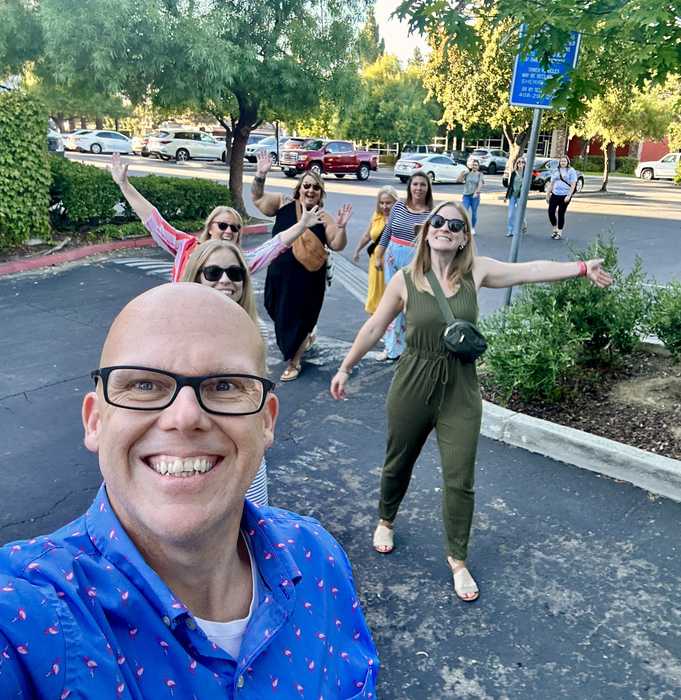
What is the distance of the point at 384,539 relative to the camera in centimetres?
385

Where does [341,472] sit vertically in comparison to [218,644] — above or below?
below

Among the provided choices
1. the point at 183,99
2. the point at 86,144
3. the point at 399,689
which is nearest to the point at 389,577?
the point at 399,689

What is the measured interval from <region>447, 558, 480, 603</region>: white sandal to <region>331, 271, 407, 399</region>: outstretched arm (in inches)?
44.1

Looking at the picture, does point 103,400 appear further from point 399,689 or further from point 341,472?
point 341,472

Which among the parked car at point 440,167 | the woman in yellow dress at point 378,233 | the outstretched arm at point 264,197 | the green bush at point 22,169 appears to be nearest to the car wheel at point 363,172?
the parked car at point 440,167

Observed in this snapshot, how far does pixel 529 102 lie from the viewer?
660 centimetres

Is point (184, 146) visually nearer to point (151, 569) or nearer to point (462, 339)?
point (462, 339)

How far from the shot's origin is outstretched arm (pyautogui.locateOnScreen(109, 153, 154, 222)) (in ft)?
15.2

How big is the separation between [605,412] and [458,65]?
24.0m

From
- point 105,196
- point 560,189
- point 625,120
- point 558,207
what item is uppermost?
point 625,120

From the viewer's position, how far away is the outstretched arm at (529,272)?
370 cm

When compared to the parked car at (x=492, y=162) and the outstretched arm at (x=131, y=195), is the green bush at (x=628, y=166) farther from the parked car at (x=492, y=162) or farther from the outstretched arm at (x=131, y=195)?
the outstretched arm at (x=131, y=195)

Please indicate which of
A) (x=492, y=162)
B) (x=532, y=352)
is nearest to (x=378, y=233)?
(x=532, y=352)

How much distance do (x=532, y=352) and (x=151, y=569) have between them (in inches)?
172
